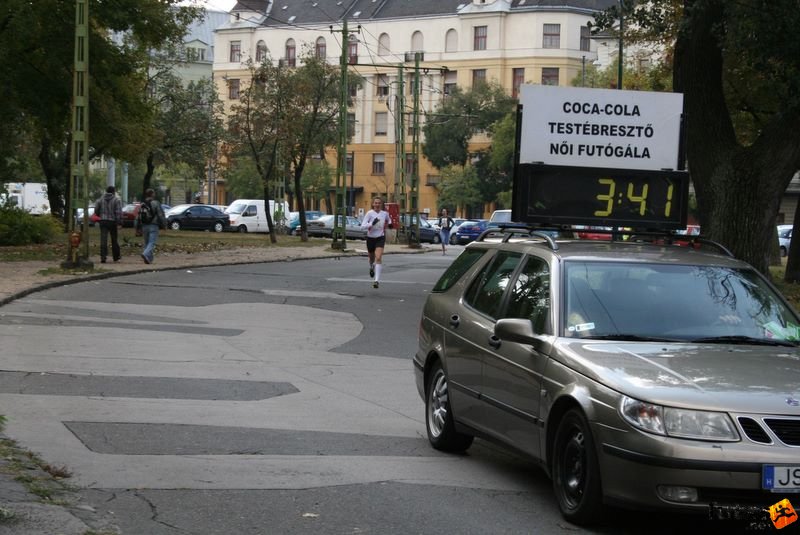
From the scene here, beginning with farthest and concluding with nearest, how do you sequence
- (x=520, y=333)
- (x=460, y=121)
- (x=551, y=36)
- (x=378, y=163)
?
(x=378, y=163), (x=551, y=36), (x=460, y=121), (x=520, y=333)

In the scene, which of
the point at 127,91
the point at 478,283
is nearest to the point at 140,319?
the point at 478,283

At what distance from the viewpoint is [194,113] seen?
58844 millimetres

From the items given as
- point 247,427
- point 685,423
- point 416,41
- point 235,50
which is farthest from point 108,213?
point 235,50

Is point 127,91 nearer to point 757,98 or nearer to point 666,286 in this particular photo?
point 757,98

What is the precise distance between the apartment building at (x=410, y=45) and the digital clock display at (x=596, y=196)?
3328 inches

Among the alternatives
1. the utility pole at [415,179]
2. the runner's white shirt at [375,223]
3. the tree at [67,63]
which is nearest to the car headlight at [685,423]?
the runner's white shirt at [375,223]

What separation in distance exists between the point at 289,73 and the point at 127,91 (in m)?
22.7

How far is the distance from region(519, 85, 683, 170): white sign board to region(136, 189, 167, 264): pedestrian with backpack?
18.1 meters

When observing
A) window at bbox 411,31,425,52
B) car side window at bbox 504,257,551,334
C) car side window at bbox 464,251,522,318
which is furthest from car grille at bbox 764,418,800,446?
window at bbox 411,31,425,52

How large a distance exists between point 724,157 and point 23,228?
78.3ft

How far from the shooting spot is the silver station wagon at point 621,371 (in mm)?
6059

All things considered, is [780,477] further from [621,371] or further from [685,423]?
[621,371]

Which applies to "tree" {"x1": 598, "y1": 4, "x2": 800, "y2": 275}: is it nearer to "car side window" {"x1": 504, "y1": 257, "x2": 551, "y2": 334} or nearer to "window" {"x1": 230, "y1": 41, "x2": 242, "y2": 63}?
"car side window" {"x1": 504, "y1": 257, "x2": 551, "y2": 334}

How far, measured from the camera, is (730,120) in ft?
74.9
